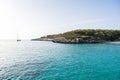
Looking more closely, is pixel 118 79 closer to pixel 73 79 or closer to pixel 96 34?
pixel 73 79

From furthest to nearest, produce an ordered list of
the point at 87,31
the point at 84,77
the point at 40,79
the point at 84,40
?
the point at 87,31 < the point at 84,40 < the point at 84,77 < the point at 40,79

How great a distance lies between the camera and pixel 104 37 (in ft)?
392

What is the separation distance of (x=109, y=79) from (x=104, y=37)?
108454mm

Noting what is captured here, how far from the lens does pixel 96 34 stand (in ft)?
402

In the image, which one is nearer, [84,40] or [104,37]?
[84,40]

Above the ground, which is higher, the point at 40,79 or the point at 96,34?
the point at 96,34

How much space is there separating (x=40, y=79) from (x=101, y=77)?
7877 millimetres

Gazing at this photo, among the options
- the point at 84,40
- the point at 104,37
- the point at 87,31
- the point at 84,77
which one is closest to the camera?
the point at 84,77

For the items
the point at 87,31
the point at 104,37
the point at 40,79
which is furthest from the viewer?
the point at 87,31

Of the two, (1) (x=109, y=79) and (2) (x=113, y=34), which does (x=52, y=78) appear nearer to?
(1) (x=109, y=79)

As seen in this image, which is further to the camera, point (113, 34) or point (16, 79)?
point (113, 34)

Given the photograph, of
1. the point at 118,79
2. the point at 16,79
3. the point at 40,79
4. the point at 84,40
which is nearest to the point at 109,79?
the point at 118,79

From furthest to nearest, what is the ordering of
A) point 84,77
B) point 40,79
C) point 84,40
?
point 84,40, point 84,77, point 40,79

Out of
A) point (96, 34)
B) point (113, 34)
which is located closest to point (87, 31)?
point (96, 34)
